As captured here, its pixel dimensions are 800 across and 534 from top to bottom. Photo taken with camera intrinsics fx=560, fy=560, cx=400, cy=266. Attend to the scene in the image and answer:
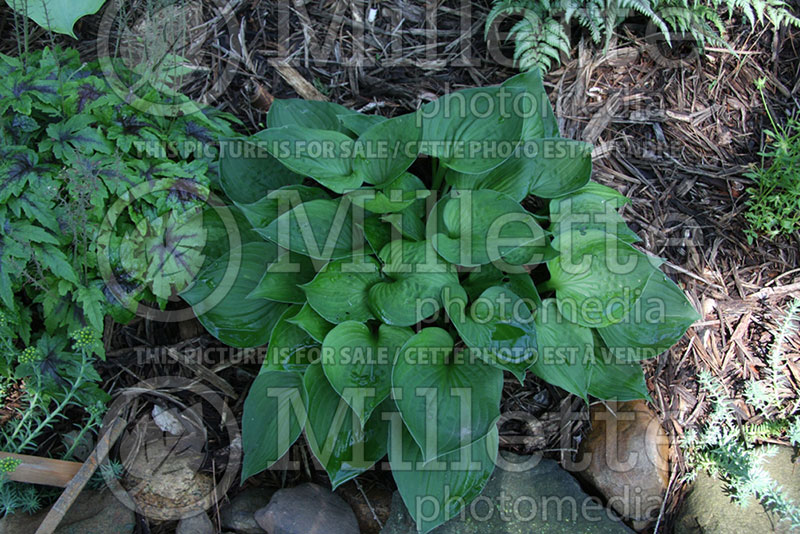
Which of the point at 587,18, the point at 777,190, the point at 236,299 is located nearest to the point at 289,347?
the point at 236,299

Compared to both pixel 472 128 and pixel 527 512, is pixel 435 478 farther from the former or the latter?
pixel 472 128

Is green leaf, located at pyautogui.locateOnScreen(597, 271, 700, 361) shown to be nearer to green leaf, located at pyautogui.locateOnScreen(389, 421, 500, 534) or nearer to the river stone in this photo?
the river stone

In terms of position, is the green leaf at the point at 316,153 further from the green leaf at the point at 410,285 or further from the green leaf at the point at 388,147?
the green leaf at the point at 410,285

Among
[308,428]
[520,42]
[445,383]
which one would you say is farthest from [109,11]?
[445,383]

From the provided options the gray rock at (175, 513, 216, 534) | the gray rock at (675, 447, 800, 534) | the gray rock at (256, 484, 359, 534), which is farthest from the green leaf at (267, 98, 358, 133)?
the gray rock at (675, 447, 800, 534)

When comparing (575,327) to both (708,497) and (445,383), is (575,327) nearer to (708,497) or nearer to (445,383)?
(445,383)

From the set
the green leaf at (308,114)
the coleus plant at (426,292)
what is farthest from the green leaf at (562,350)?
the green leaf at (308,114)
